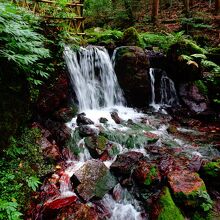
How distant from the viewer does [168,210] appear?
474 cm

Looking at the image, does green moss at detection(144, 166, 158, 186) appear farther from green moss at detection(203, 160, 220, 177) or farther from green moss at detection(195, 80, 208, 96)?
green moss at detection(195, 80, 208, 96)

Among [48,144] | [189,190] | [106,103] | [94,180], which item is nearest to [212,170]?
[189,190]

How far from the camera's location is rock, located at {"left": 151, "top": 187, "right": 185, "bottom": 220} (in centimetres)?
468

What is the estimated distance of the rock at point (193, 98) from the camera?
10.2 meters

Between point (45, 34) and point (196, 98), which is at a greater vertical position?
point (45, 34)

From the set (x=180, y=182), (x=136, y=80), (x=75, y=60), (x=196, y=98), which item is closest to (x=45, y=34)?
(x=75, y=60)

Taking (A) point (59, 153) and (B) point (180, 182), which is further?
(A) point (59, 153)

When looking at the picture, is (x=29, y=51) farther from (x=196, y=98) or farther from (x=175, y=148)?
(x=196, y=98)

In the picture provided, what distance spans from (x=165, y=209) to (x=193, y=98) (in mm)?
6738

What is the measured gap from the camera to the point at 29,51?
5156 millimetres

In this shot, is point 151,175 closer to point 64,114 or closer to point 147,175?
point 147,175

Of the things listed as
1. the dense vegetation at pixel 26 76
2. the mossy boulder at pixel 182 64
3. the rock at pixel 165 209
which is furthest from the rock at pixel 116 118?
the mossy boulder at pixel 182 64

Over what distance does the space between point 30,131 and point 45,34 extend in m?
2.89

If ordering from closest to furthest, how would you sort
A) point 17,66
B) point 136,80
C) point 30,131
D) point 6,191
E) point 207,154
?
point 6,191 < point 17,66 < point 30,131 < point 207,154 < point 136,80
